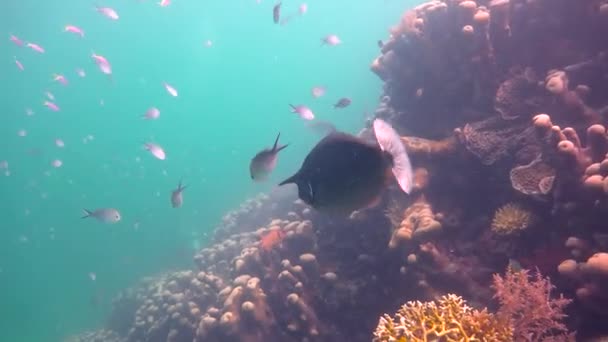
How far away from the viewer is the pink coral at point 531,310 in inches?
127

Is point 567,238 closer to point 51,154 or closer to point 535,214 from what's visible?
point 535,214

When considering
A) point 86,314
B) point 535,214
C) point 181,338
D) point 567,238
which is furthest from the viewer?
point 86,314

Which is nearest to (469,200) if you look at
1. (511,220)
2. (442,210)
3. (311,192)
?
(442,210)

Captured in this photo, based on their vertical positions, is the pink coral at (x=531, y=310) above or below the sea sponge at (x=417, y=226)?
below

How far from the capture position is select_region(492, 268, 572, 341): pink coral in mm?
3232

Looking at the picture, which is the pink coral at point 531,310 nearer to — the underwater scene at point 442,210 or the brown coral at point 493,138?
the underwater scene at point 442,210

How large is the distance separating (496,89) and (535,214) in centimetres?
194

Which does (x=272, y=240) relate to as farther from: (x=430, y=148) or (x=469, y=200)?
(x=469, y=200)

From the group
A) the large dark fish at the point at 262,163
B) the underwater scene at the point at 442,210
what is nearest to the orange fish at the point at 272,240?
the underwater scene at the point at 442,210

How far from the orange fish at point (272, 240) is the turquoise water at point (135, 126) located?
13.9 meters

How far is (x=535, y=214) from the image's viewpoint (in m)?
4.21

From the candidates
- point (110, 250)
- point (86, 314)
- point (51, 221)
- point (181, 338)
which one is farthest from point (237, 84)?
point (181, 338)

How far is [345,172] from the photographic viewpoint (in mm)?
2887

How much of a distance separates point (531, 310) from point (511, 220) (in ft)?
3.96
